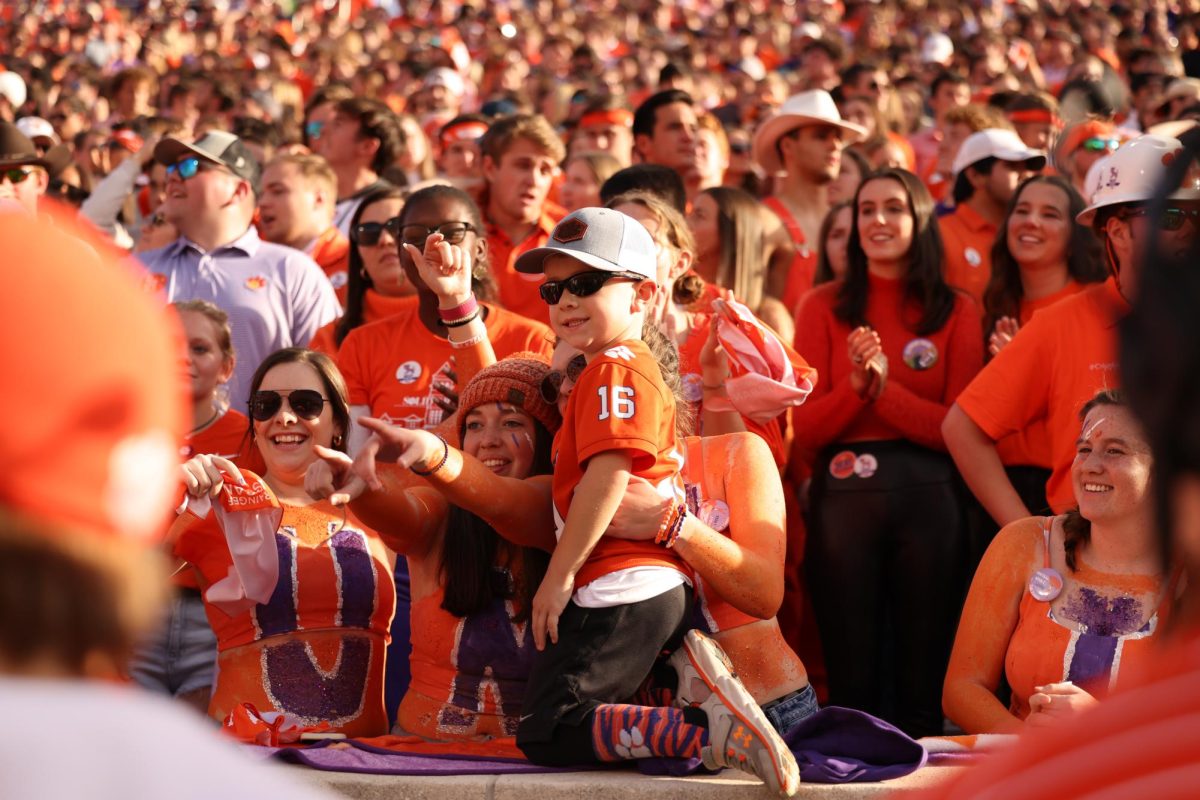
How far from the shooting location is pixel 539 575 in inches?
174

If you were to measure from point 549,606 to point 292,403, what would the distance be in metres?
1.24

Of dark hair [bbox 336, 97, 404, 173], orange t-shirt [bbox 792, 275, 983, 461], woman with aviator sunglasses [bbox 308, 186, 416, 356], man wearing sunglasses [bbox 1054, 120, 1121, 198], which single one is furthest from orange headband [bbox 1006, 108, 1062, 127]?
woman with aviator sunglasses [bbox 308, 186, 416, 356]

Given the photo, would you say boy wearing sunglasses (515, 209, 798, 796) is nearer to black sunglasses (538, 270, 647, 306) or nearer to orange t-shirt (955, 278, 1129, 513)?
black sunglasses (538, 270, 647, 306)

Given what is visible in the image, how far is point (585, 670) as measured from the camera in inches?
157

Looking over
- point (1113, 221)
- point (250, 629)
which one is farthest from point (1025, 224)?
point (250, 629)

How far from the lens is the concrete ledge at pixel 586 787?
3803 millimetres

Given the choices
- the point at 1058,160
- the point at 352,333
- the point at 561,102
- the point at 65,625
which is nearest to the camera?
the point at 65,625

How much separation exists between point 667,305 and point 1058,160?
3.04m

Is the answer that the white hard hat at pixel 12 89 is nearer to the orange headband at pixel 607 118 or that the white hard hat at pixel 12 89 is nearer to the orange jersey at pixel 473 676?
the orange headband at pixel 607 118

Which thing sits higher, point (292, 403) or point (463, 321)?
point (463, 321)

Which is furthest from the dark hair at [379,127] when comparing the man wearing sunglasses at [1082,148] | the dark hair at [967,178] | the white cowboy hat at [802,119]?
the man wearing sunglasses at [1082,148]

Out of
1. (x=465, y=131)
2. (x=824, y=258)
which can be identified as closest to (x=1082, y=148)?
(x=824, y=258)

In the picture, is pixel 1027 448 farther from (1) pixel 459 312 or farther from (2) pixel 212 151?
(2) pixel 212 151

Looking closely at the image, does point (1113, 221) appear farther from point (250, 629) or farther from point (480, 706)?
point (250, 629)
